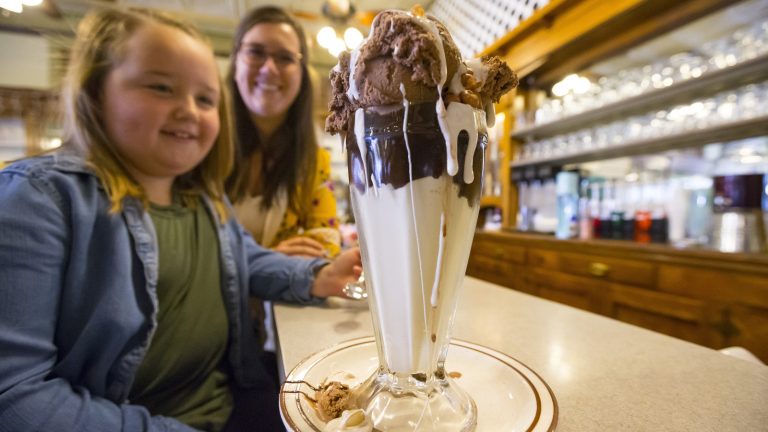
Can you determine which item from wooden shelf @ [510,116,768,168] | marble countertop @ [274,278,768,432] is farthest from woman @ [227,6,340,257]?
wooden shelf @ [510,116,768,168]

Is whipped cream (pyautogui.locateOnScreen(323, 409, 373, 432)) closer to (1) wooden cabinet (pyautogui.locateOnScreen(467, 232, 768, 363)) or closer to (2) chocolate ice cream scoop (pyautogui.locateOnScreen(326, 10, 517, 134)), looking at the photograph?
(2) chocolate ice cream scoop (pyautogui.locateOnScreen(326, 10, 517, 134))

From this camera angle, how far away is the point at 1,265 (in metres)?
0.49

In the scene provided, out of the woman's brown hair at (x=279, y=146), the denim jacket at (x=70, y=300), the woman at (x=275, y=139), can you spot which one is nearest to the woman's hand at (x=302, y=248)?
the woman at (x=275, y=139)

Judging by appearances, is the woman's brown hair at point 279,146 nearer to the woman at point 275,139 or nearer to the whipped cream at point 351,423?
the woman at point 275,139

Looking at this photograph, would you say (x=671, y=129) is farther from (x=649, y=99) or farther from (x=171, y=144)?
(x=171, y=144)

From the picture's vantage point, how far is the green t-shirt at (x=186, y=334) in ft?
2.21

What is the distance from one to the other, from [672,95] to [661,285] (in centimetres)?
92

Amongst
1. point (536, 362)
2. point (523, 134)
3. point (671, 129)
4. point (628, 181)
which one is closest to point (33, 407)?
point (536, 362)

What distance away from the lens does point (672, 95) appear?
1.75m

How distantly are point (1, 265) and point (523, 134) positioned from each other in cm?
263

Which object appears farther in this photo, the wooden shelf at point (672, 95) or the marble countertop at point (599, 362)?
the wooden shelf at point (672, 95)

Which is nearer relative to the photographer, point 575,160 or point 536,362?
point 536,362

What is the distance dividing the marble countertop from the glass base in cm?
10

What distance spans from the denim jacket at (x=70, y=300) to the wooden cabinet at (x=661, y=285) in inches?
65.8
